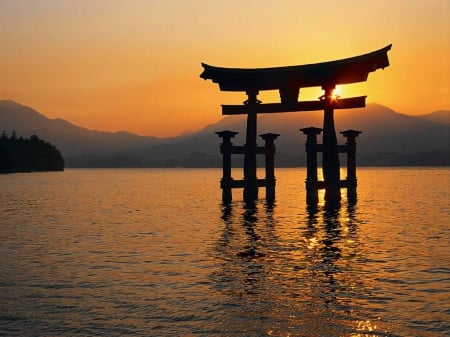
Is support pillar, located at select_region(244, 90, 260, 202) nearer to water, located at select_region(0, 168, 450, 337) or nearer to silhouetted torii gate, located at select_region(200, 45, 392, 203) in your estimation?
silhouetted torii gate, located at select_region(200, 45, 392, 203)

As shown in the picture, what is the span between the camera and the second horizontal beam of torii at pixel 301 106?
2530 cm

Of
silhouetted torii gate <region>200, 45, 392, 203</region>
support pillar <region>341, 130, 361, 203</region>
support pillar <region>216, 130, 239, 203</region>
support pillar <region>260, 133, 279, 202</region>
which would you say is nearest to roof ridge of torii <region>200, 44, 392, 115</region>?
silhouetted torii gate <region>200, 45, 392, 203</region>

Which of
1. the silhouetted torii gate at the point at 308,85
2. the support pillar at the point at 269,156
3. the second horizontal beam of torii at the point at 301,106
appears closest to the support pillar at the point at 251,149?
the silhouetted torii gate at the point at 308,85

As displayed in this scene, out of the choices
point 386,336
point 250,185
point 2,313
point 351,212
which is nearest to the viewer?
point 386,336

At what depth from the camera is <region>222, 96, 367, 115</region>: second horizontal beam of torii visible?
25297 millimetres

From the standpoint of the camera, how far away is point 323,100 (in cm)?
2614

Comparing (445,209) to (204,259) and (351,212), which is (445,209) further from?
(204,259)

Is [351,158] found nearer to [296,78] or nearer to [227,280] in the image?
[296,78]

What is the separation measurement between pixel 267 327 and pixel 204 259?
5.79 meters

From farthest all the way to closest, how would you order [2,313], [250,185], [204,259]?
[250,185], [204,259], [2,313]

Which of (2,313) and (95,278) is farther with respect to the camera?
(95,278)

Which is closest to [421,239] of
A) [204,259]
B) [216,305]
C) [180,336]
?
[204,259]

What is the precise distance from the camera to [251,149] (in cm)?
2850

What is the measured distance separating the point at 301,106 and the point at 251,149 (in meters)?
3.73
